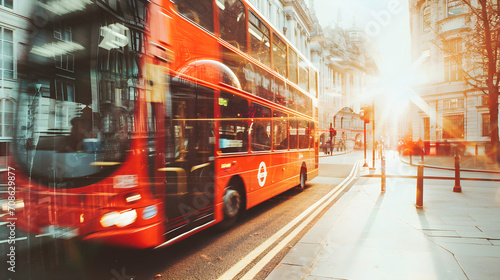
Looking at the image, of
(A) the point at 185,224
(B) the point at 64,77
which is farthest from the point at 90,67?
(A) the point at 185,224

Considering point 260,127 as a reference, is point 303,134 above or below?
below

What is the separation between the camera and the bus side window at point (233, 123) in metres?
5.32

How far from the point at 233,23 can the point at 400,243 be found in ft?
15.0

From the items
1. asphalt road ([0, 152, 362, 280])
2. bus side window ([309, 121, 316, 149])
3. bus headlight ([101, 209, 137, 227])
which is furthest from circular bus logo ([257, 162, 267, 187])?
bus side window ([309, 121, 316, 149])

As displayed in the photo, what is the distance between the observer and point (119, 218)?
11.0 ft

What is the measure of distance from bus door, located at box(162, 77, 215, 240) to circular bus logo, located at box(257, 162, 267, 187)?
6.59ft

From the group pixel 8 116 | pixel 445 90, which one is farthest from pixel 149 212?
pixel 445 90

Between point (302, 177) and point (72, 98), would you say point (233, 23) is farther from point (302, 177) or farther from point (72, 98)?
Answer: point (302, 177)

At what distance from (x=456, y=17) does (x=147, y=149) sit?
37.3 m

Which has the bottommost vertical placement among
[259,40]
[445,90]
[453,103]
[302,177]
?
[302,177]

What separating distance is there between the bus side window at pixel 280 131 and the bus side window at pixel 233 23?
2180mm

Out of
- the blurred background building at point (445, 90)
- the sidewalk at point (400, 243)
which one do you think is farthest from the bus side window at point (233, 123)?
the blurred background building at point (445, 90)

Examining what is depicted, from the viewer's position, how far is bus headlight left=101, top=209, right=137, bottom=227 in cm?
331

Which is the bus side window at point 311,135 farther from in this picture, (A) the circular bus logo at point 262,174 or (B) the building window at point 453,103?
(B) the building window at point 453,103
